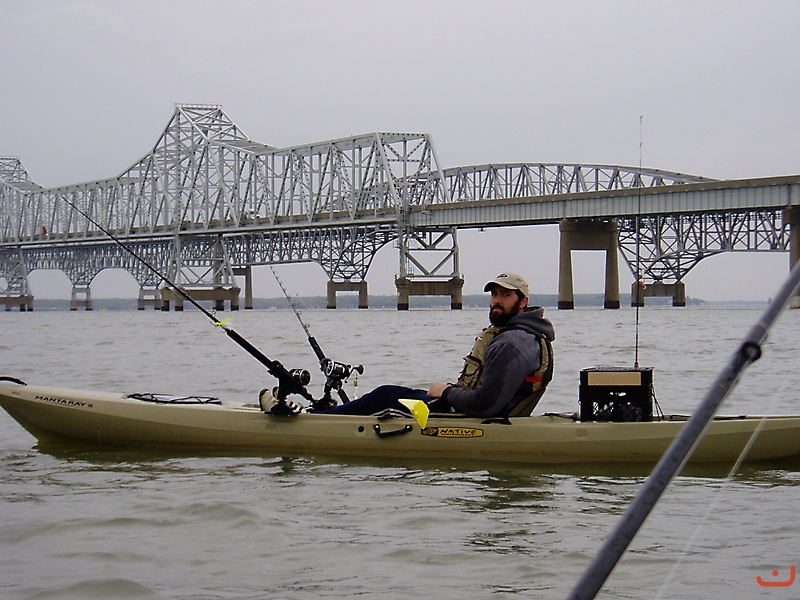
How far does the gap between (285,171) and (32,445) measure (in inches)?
3091

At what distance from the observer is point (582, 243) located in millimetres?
55781

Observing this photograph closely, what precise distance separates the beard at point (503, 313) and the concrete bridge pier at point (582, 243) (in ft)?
159

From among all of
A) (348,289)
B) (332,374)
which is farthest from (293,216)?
(332,374)

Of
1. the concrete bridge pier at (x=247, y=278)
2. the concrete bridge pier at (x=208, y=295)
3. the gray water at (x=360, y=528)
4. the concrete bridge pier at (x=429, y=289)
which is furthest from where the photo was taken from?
the concrete bridge pier at (x=247, y=278)

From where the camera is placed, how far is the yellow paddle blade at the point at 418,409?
6.84 meters

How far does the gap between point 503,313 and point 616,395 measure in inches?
41.0

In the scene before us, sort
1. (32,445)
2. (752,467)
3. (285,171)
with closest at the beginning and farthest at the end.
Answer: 1. (752,467)
2. (32,445)
3. (285,171)

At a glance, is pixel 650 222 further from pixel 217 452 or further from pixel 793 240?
pixel 217 452

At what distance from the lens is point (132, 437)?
818 centimetres

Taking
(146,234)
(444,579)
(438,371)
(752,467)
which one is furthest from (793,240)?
(146,234)

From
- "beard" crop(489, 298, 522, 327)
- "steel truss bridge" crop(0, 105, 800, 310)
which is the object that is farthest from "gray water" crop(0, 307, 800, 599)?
"steel truss bridge" crop(0, 105, 800, 310)

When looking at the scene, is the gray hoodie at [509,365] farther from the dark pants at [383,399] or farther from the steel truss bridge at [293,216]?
the steel truss bridge at [293,216]

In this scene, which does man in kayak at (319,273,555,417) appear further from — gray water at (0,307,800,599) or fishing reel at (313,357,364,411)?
fishing reel at (313,357,364,411)

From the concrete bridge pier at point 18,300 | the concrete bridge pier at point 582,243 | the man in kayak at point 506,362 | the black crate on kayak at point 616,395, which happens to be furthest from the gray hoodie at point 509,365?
the concrete bridge pier at point 18,300
